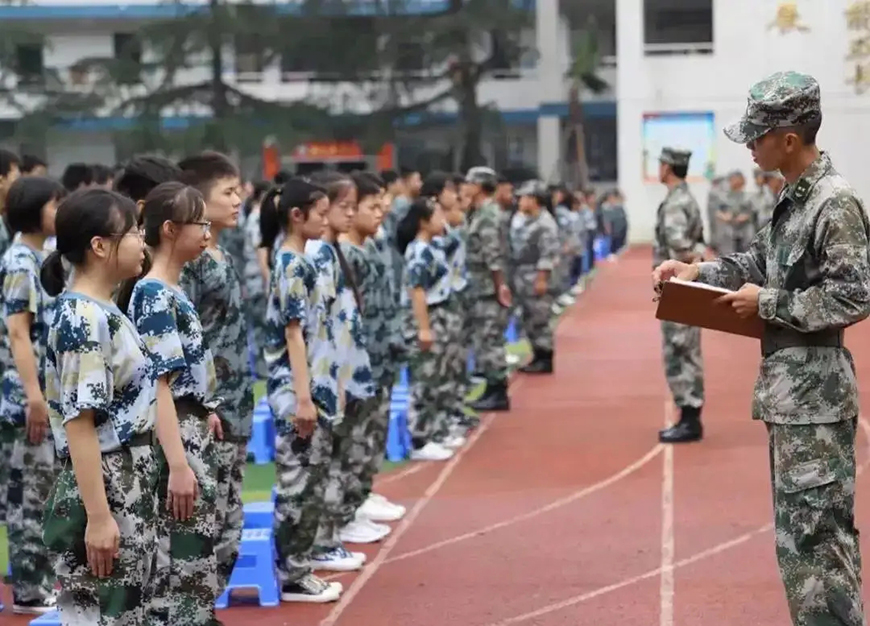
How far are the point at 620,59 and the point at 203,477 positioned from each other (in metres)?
32.3

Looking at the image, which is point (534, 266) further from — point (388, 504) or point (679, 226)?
point (388, 504)

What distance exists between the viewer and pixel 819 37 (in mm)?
26969

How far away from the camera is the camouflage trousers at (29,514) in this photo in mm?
6168

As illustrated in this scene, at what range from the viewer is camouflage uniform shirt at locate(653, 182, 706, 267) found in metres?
9.71

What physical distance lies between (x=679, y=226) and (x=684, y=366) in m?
1.02

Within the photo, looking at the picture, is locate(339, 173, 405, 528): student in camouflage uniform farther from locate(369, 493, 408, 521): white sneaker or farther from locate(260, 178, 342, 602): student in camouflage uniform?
locate(260, 178, 342, 602): student in camouflage uniform

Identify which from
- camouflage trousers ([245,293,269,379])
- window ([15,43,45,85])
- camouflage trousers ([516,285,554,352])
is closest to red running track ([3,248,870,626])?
camouflage trousers ([516,285,554,352])

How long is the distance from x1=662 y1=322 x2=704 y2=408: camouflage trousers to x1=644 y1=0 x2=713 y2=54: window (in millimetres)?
27949

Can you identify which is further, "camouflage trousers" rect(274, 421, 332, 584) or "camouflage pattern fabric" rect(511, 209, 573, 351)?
"camouflage pattern fabric" rect(511, 209, 573, 351)

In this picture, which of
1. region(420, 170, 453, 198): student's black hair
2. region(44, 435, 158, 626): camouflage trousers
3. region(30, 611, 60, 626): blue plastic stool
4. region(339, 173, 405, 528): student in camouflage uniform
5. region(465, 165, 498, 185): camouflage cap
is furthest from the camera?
region(465, 165, 498, 185): camouflage cap

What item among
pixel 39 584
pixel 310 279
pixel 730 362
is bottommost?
pixel 730 362

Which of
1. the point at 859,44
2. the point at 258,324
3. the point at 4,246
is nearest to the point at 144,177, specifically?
the point at 4,246

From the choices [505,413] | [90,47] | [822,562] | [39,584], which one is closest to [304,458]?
[39,584]

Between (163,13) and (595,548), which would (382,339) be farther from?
(163,13)
